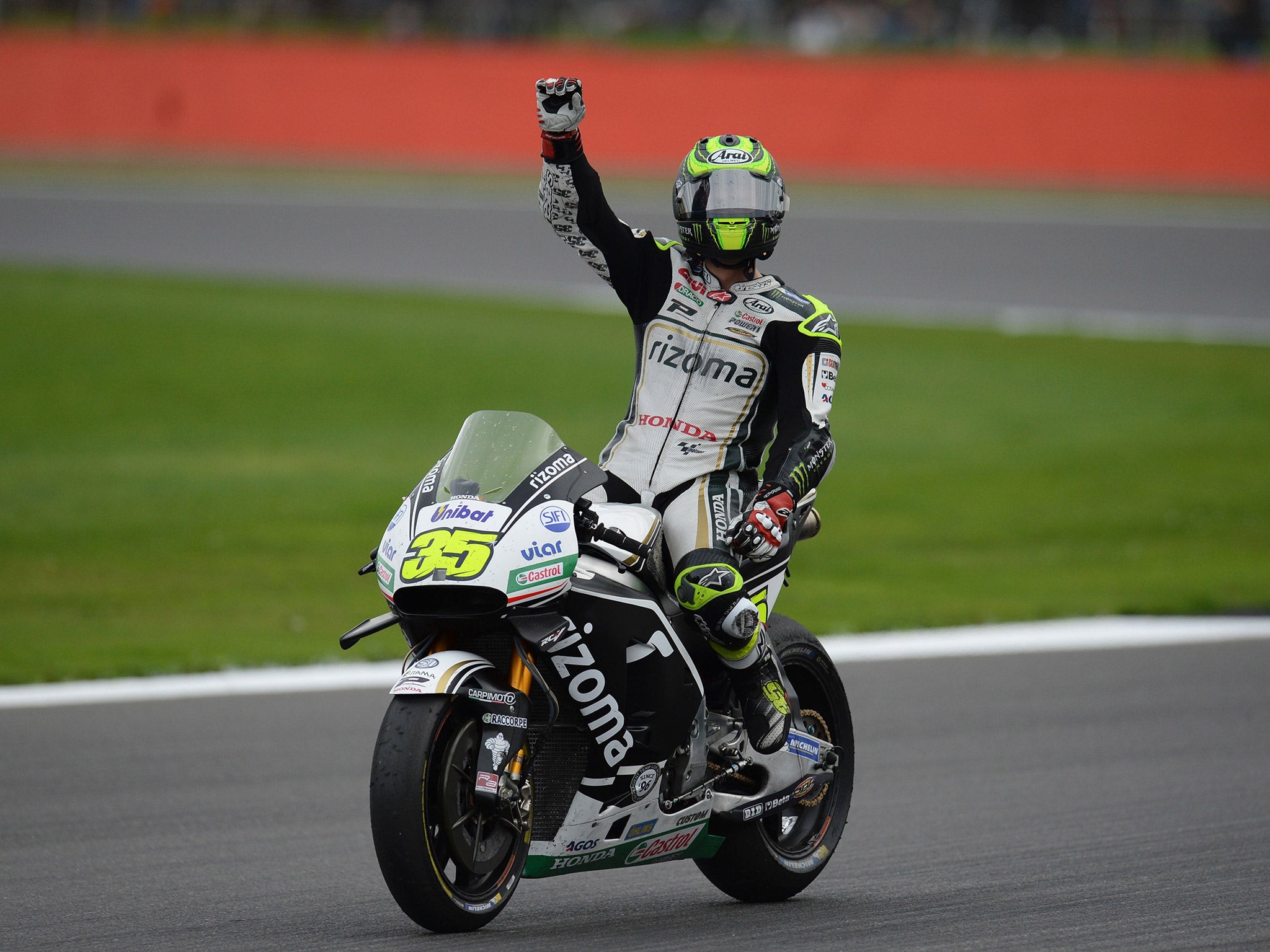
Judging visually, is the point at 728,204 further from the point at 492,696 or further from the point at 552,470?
the point at 492,696

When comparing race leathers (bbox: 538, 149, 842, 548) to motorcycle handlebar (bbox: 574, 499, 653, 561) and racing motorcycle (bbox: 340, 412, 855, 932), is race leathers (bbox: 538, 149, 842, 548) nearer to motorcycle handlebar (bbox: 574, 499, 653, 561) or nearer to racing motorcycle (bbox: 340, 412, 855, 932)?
racing motorcycle (bbox: 340, 412, 855, 932)

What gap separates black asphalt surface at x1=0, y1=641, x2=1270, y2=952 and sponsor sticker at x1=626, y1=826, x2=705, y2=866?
191 mm

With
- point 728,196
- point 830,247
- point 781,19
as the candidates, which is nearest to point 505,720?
point 728,196

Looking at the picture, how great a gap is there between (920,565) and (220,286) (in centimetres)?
1331

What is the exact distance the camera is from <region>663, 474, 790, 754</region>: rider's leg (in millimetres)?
5152

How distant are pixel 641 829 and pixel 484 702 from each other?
28.8 inches

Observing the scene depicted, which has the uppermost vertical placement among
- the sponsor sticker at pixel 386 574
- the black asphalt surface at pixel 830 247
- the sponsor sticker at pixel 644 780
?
the sponsor sticker at pixel 386 574

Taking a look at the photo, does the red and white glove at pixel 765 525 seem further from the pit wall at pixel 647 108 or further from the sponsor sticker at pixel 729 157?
the pit wall at pixel 647 108

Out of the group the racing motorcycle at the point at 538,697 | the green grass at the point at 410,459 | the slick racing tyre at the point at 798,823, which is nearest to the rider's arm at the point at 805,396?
the racing motorcycle at the point at 538,697

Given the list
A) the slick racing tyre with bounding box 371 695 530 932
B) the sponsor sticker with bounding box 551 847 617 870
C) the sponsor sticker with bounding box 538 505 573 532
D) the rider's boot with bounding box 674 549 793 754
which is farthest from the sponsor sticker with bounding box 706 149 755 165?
the sponsor sticker with bounding box 551 847 617 870

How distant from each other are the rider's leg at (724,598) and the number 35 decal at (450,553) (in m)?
0.70

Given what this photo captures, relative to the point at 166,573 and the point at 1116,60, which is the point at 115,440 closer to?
the point at 166,573

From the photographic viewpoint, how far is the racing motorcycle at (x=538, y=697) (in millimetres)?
4664

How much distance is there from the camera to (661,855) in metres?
5.33
